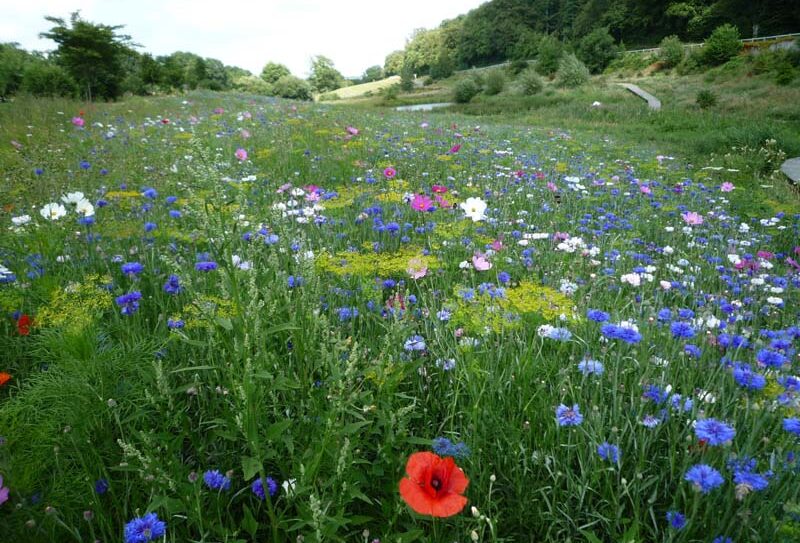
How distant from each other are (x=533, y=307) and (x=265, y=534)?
1.13 meters

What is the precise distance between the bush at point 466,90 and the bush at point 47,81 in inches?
977

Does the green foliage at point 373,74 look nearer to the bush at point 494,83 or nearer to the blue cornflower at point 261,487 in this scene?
the bush at point 494,83

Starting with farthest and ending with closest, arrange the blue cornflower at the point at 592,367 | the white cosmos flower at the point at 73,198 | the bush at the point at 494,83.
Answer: the bush at the point at 494,83 → the white cosmos flower at the point at 73,198 → the blue cornflower at the point at 592,367

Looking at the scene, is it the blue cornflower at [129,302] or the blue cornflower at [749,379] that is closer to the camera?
the blue cornflower at [749,379]

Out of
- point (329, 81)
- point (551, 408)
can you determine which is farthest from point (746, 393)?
point (329, 81)

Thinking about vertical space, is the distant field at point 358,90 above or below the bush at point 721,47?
above

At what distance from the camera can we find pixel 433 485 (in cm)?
102

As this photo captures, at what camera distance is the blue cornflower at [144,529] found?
3.22 feet

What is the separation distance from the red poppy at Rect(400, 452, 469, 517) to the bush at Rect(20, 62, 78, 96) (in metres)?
20.4

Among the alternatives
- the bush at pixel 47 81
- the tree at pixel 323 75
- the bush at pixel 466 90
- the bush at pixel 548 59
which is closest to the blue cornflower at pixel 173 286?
the bush at pixel 47 81

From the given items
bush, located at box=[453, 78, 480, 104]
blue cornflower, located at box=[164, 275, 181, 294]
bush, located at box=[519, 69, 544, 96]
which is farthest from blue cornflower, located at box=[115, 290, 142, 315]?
bush, located at box=[453, 78, 480, 104]

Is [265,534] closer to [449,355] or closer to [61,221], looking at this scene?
[449,355]

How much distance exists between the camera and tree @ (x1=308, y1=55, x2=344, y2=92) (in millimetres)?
81312

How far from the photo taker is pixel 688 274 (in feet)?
9.21
